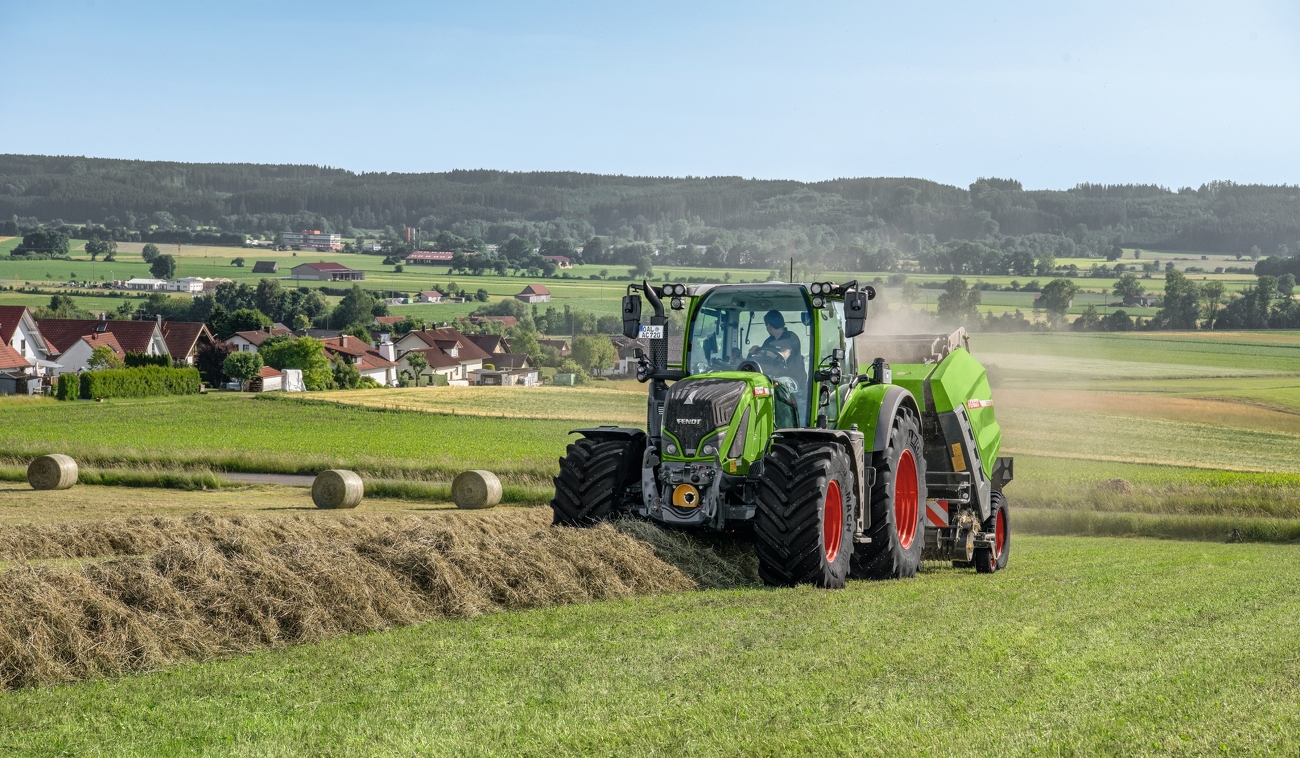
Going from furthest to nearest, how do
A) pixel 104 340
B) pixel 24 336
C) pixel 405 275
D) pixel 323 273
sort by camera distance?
pixel 405 275 → pixel 323 273 → pixel 104 340 → pixel 24 336

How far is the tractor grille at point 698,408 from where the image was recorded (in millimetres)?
11461

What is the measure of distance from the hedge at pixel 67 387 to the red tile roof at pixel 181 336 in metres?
24.3

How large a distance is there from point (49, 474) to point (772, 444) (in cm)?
2213

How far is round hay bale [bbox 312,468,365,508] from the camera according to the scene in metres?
25.5

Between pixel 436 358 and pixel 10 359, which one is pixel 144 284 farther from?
pixel 10 359

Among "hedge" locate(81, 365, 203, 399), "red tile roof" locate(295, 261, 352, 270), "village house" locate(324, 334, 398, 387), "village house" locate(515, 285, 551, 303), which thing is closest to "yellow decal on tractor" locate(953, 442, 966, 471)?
"hedge" locate(81, 365, 203, 399)

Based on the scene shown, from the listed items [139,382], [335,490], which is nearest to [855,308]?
[335,490]

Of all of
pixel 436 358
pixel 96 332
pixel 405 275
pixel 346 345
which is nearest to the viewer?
pixel 96 332

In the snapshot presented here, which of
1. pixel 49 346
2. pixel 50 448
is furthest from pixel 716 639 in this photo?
pixel 49 346

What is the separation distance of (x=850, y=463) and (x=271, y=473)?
2374 centimetres

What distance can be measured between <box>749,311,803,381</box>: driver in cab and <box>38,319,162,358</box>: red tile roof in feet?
232

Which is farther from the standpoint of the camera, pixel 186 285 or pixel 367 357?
pixel 186 285

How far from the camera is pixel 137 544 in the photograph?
619 inches

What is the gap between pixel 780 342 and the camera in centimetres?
1255
